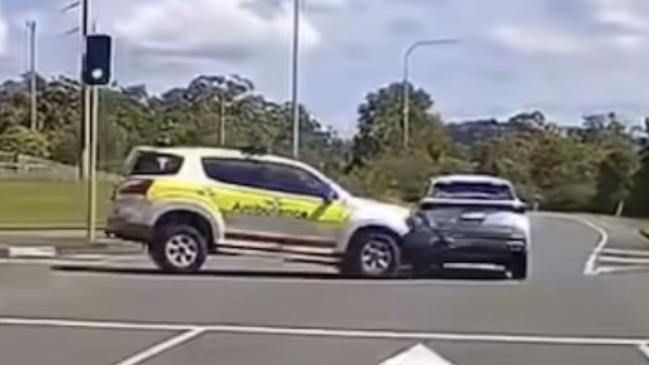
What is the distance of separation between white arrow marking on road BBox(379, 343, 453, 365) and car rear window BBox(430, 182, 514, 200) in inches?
405

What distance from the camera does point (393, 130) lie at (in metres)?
94.8

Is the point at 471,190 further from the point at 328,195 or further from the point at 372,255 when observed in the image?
the point at 328,195

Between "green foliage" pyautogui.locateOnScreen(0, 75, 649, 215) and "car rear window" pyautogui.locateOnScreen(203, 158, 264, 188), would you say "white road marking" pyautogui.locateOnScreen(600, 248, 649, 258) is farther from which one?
"green foliage" pyautogui.locateOnScreen(0, 75, 649, 215)

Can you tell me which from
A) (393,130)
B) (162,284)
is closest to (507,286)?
(162,284)

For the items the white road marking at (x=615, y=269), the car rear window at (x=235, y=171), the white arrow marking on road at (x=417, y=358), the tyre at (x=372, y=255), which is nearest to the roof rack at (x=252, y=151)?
the car rear window at (x=235, y=171)

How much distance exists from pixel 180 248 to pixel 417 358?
10456 mm

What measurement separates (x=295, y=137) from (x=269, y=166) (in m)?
16.9

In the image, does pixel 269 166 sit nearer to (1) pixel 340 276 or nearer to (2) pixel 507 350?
(1) pixel 340 276

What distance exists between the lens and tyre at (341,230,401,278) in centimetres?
2297

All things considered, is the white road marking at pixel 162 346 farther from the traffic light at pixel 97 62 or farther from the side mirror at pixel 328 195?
the traffic light at pixel 97 62

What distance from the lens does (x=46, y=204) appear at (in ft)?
190

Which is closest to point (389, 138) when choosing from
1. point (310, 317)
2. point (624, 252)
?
point (624, 252)

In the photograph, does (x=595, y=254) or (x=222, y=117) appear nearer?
(x=595, y=254)

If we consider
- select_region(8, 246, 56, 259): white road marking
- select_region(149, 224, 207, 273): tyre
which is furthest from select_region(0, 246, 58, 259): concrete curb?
select_region(149, 224, 207, 273): tyre
